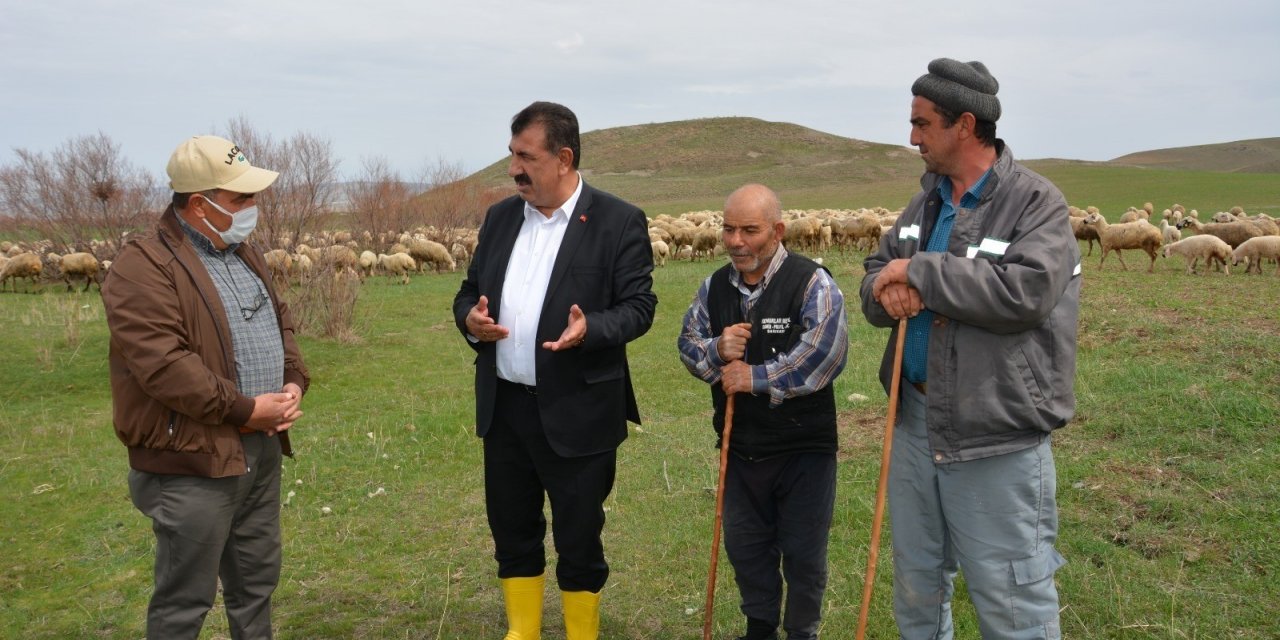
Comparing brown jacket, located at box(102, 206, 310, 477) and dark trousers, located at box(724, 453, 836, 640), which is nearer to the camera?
brown jacket, located at box(102, 206, 310, 477)

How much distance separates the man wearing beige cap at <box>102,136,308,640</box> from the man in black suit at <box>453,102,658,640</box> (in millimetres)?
814

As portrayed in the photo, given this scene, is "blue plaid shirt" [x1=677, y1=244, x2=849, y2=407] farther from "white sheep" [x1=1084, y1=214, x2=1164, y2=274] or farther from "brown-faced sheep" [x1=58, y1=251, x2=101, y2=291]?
"brown-faced sheep" [x1=58, y1=251, x2=101, y2=291]

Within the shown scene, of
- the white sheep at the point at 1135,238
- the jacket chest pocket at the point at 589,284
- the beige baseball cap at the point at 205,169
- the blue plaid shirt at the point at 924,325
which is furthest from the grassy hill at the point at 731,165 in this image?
the blue plaid shirt at the point at 924,325

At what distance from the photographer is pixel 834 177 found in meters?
71.4

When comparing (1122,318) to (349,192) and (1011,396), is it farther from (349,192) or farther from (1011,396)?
(349,192)

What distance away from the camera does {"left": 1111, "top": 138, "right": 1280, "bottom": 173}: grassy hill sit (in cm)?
8331

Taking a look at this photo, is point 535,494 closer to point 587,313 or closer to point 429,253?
point 587,313

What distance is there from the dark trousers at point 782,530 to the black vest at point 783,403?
2.6 inches

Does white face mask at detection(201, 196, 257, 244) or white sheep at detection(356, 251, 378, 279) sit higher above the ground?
white face mask at detection(201, 196, 257, 244)

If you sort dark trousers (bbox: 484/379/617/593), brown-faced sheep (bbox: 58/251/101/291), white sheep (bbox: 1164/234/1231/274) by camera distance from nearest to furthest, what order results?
dark trousers (bbox: 484/379/617/593) → white sheep (bbox: 1164/234/1231/274) → brown-faced sheep (bbox: 58/251/101/291)

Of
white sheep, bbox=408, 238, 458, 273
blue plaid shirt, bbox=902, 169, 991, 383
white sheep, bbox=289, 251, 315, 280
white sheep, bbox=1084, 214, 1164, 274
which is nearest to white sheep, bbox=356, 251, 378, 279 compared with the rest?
white sheep, bbox=408, 238, 458, 273

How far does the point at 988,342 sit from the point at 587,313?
4.99 ft

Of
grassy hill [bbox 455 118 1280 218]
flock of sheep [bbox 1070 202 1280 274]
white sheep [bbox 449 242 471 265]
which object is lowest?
white sheep [bbox 449 242 471 265]

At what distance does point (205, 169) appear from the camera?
3.09 meters
